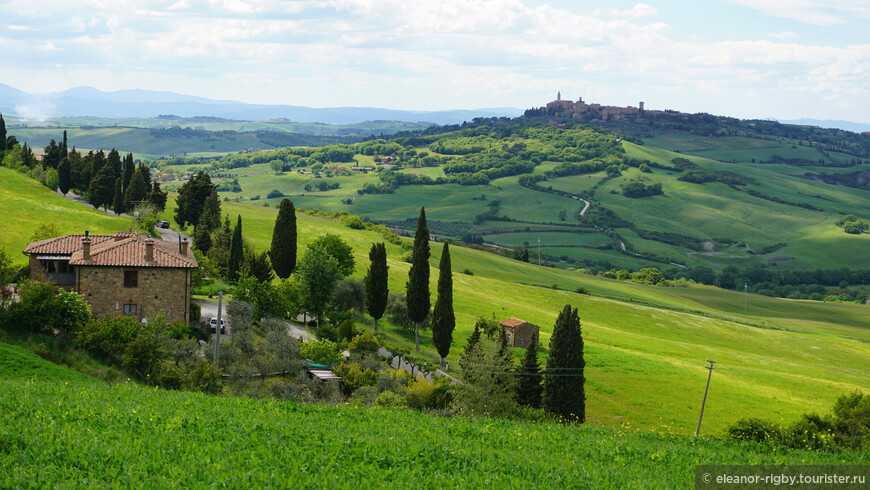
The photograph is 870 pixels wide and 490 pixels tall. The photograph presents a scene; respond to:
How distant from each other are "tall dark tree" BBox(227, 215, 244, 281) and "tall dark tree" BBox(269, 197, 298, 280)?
Answer: 12.5ft

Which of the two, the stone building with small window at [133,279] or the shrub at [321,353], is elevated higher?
the stone building with small window at [133,279]

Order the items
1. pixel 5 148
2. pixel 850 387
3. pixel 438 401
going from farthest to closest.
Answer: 1. pixel 5 148
2. pixel 850 387
3. pixel 438 401

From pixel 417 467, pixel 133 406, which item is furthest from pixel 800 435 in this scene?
pixel 133 406

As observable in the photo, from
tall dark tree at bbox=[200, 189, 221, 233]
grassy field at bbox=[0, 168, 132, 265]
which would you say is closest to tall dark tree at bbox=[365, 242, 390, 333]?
tall dark tree at bbox=[200, 189, 221, 233]

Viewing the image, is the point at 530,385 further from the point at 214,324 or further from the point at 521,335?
the point at 214,324

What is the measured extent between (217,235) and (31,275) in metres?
31.0

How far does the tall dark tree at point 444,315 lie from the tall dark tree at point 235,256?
23.6 m

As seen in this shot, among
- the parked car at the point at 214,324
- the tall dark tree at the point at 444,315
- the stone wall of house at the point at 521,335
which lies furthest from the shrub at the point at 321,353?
the stone wall of house at the point at 521,335

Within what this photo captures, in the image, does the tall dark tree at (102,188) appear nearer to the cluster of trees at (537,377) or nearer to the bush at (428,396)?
the cluster of trees at (537,377)

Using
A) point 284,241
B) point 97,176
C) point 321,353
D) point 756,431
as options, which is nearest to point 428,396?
point 321,353

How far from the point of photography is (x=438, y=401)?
145 ft

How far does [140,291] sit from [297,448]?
35.0 meters

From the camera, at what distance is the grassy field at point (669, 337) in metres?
59.5

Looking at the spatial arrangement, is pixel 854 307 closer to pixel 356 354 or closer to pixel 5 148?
pixel 356 354
